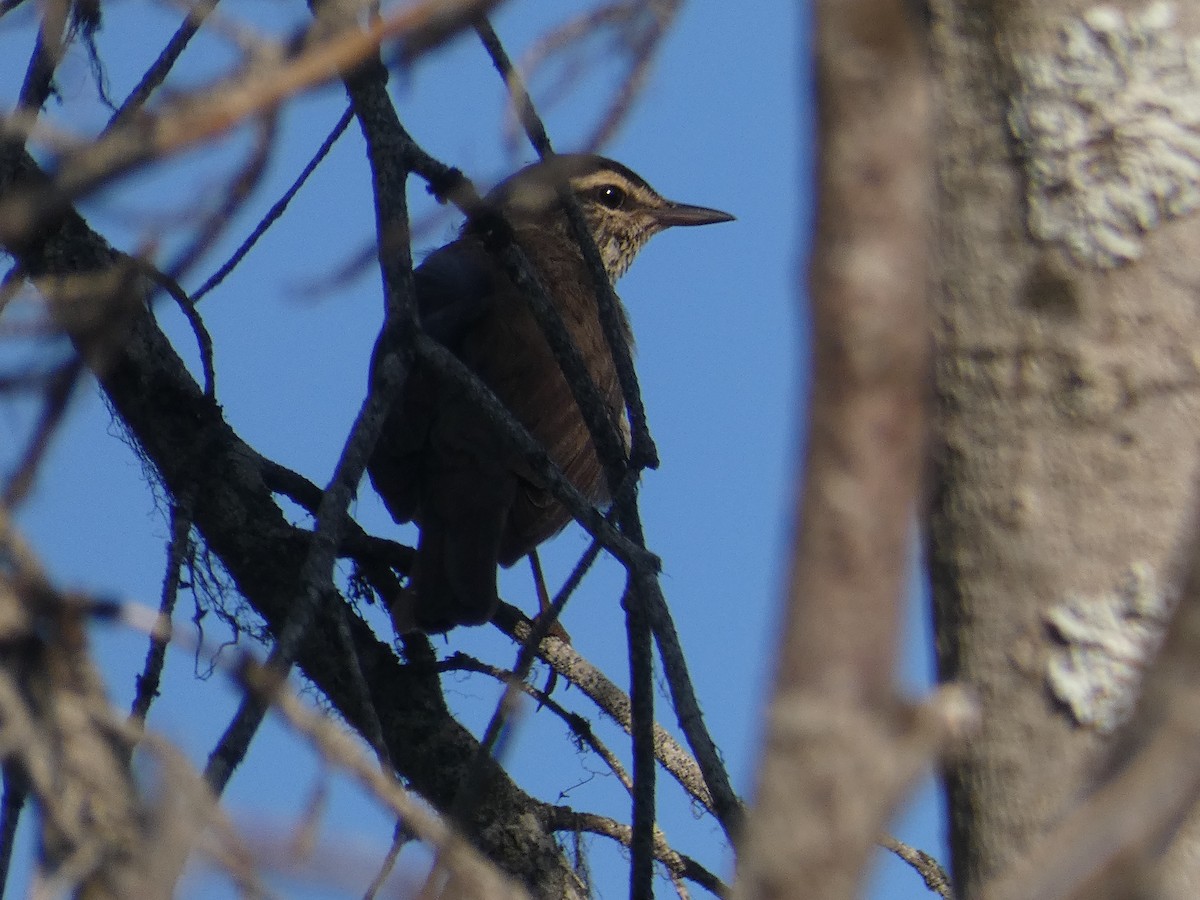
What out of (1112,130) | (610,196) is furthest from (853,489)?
(610,196)

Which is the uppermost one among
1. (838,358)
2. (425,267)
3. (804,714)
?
(425,267)

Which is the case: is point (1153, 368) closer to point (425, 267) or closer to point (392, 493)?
point (392, 493)

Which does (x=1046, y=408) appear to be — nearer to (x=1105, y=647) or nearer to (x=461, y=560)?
(x=1105, y=647)

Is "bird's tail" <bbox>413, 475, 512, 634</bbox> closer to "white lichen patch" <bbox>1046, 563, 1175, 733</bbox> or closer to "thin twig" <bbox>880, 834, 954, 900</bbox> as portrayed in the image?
"thin twig" <bbox>880, 834, 954, 900</bbox>

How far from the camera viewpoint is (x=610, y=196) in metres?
7.54

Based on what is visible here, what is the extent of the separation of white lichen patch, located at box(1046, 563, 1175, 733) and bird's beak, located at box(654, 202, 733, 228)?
614 centimetres

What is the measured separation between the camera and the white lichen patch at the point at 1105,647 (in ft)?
5.02

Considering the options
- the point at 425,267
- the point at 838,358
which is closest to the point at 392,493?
the point at 425,267

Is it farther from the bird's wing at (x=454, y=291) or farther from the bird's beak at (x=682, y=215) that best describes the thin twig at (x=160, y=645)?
the bird's beak at (x=682, y=215)

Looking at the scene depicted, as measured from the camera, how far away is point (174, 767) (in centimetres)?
135

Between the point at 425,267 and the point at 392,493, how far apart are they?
1.07 metres

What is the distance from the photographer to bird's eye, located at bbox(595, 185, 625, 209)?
24.6 ft

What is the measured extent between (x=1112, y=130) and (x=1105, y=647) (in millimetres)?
518

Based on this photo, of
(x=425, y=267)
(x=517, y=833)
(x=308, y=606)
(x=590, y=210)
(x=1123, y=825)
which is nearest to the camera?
(x=1123, y=825)
